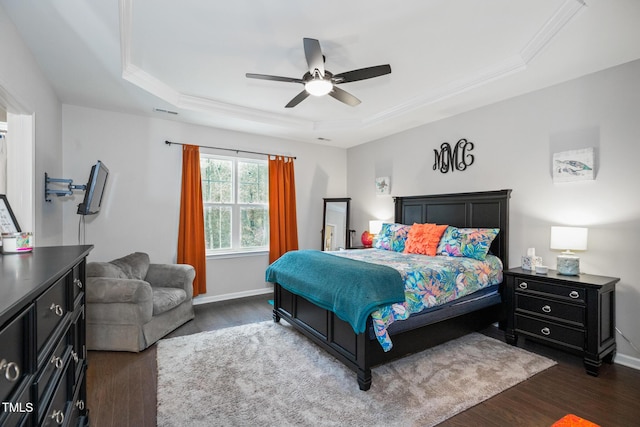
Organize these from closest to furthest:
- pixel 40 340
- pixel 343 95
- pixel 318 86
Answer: pixel 40 340 < pixel 318 86 < pixel 343 95

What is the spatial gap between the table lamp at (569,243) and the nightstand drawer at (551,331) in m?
0.52

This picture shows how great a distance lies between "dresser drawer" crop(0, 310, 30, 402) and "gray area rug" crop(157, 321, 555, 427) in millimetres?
1465

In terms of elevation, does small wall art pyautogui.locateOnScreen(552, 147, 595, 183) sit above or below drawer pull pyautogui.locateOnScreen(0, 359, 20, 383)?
above

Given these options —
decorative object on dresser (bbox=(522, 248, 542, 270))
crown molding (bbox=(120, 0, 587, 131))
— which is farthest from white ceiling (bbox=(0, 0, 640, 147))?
decorative object on dresser (bbox=(522, 248, 542, 270))

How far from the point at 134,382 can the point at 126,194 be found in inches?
99.9

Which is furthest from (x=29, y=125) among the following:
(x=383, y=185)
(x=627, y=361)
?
(x=627, y=361)

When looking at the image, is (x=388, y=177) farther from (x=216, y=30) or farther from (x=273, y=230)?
(x=216, y=30)

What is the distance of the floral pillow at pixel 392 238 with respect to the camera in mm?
4207

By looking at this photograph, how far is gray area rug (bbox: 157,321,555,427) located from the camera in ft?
6.74

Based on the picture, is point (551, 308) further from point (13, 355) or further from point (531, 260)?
point (13, 355)

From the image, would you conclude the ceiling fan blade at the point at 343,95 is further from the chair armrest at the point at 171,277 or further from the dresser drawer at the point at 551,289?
the chair armrest at the point at 171,277

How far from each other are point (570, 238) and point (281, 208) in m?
3.80

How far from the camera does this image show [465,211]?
159 inches

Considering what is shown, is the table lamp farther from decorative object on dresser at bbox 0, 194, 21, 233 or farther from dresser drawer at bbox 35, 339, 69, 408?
decorative object on dresser at bbox 0, 194, 21, 233
